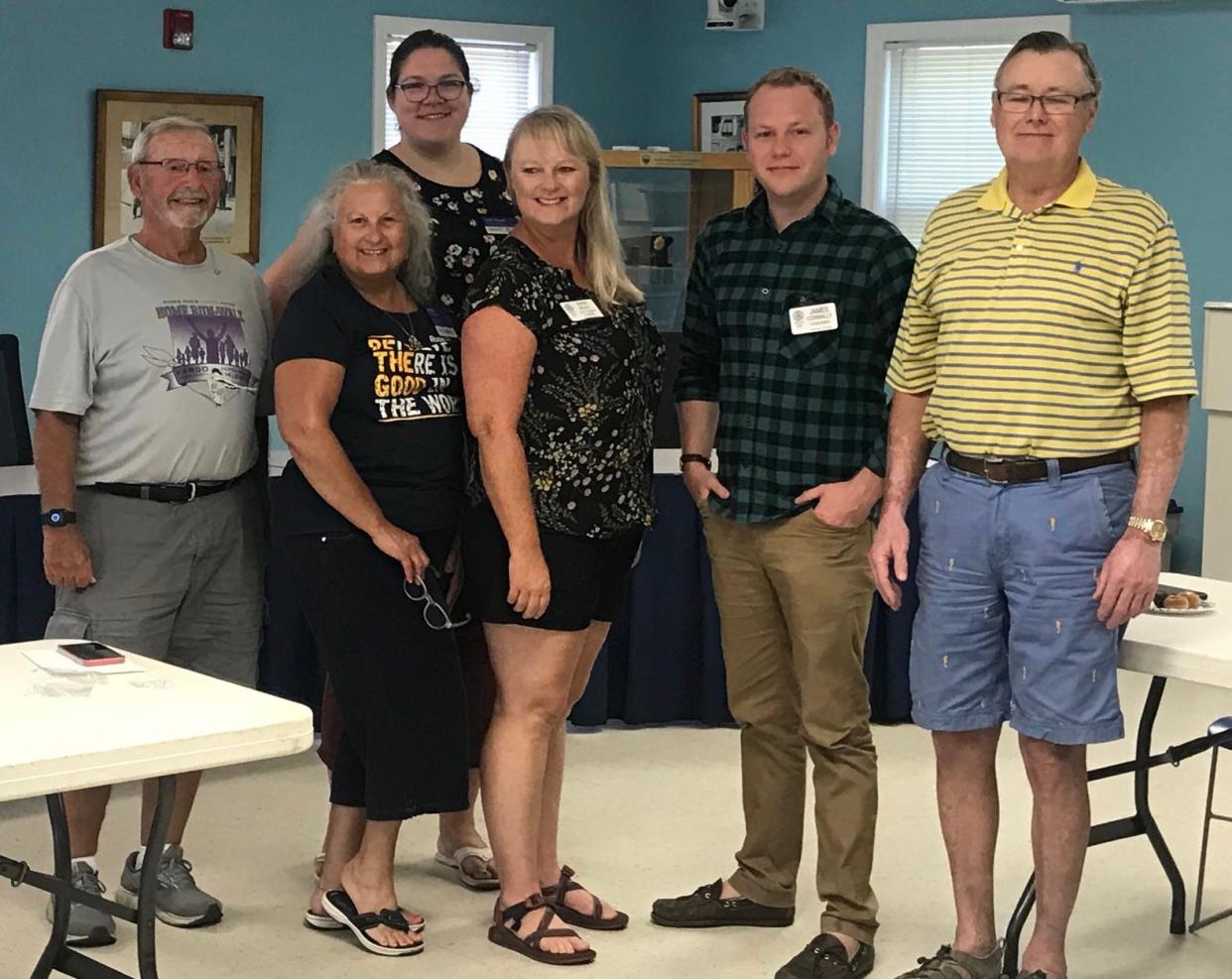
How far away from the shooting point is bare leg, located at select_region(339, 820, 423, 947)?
3.08m

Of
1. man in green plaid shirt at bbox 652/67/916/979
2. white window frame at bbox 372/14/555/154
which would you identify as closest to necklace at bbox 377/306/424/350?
man in green plaid shirt at bbox 652/67/916/979

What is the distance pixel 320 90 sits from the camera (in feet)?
24.7

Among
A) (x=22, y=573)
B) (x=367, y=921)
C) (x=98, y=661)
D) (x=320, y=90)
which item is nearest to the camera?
(x=98, y=661)

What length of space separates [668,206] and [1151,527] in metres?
5.43

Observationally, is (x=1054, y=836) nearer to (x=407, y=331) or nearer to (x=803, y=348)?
(x=803, y=348)

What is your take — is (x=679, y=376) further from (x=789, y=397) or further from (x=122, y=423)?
(x=122, y=423)

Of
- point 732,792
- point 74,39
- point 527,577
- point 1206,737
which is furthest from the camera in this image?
point 74,39

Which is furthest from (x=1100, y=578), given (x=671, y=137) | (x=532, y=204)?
(x=671, y=137)

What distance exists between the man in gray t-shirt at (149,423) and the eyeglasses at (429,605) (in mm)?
420

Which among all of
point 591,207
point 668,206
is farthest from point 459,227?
point 668,206

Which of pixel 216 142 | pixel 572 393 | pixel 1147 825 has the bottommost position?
pixel 1147 825

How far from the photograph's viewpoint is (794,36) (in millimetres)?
7941

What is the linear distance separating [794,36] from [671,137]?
843 mm

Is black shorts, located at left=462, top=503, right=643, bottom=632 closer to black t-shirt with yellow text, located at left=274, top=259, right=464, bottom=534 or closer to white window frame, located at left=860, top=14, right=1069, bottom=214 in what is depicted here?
black t-shirt with yellow text, located at left=274, top=259, right=464, bottom=534
